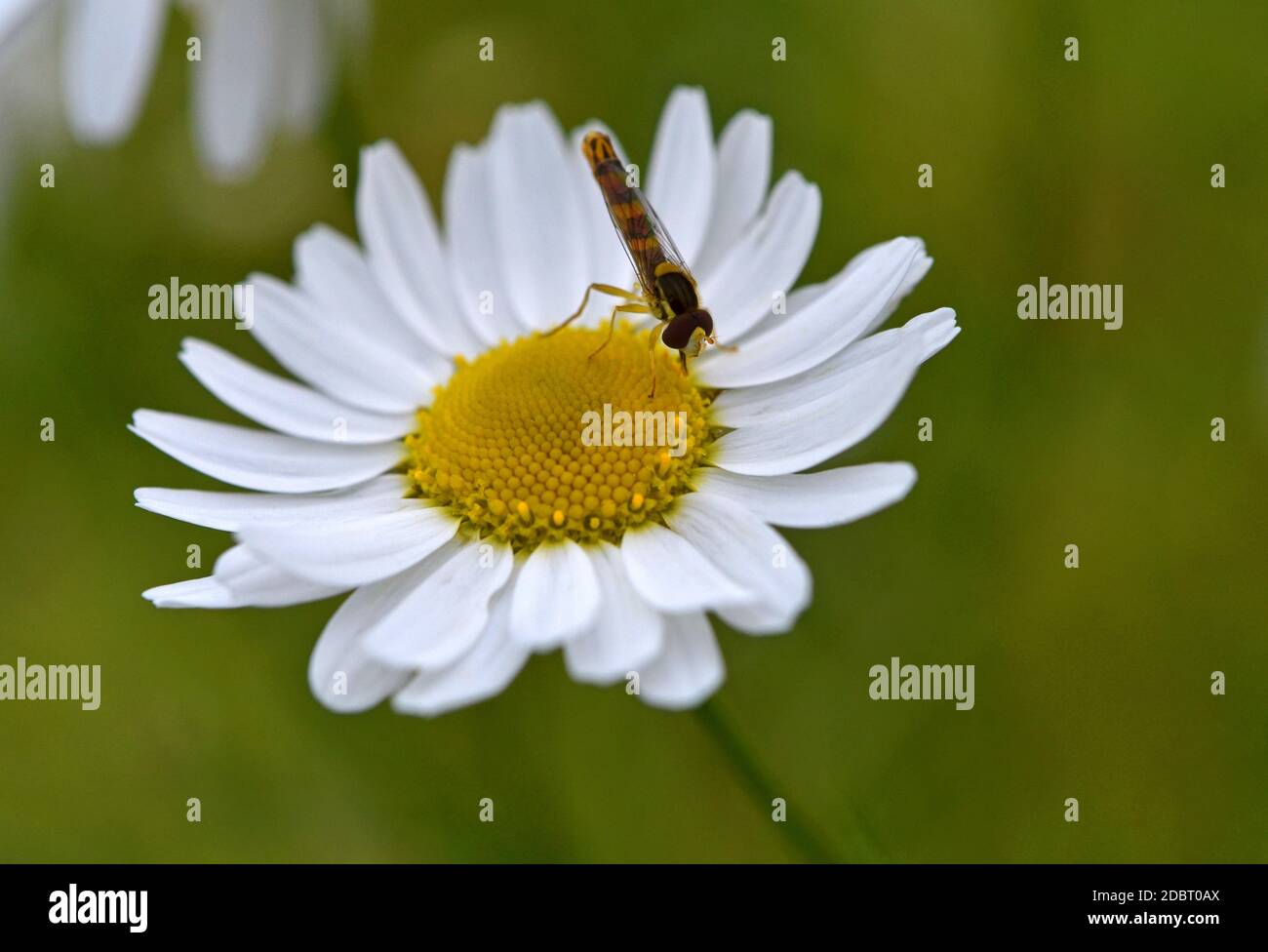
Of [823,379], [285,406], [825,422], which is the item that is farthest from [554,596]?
[285,406]

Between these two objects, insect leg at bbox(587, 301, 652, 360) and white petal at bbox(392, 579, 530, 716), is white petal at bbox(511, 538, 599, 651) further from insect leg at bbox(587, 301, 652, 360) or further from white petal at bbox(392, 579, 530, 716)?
insect leg at bbox(587, 301, 652, 360)

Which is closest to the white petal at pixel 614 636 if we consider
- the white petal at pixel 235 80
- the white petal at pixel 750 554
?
the white petal at pixel 750 554

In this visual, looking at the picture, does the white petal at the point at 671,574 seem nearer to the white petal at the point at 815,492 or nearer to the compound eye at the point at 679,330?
the white petal at the point at 815,492

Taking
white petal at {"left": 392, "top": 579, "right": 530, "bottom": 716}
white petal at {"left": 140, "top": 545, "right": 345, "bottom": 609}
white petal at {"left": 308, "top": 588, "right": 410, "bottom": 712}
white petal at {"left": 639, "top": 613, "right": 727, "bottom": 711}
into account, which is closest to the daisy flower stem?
white petal at {"left": 639, "top": 613, "right": 727, "bottom": 711}

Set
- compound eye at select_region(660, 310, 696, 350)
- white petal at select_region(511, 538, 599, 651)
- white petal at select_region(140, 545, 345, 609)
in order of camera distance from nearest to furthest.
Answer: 1. white petal at select_region(511, 538, 599, 651)
2. white petal at select_region(140, 545, 345, 609)
3. compound eye at select_region(660, 310, 696, 350)
